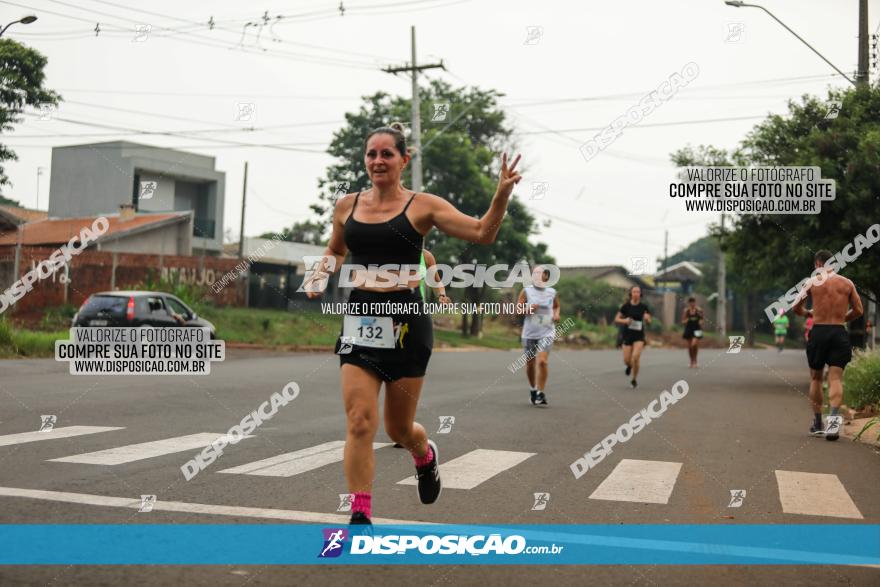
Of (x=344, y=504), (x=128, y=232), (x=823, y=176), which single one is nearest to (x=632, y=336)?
(x=823, y=176)

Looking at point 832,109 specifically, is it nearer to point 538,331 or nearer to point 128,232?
point 538,331

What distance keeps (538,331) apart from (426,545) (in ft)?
27.4

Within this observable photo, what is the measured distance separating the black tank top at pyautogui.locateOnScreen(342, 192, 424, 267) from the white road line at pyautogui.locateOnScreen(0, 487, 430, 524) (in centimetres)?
160

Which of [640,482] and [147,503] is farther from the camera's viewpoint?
[640,482]

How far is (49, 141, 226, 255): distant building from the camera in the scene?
36.4 m

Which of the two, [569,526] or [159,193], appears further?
[159,193]

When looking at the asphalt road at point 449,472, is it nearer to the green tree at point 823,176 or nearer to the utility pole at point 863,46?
the green tree at point 823,176

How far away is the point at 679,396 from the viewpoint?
15.9 m

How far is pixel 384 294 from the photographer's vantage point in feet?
15.6

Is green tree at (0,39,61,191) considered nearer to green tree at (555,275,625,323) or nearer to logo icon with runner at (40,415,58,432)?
logo icon with runner at (40,415,58,432)


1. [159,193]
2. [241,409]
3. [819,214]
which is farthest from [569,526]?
[159,193]

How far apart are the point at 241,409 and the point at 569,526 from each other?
6.76 metres

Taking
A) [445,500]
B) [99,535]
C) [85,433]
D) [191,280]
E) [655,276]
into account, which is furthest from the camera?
[655,276]

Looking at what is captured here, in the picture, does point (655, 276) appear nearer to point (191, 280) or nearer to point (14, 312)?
point (191, 280)
